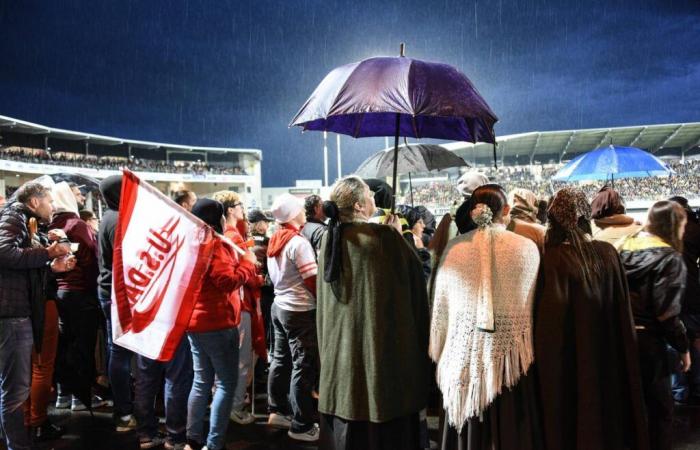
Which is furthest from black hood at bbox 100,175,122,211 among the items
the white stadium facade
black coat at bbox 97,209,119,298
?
the white stadium facade

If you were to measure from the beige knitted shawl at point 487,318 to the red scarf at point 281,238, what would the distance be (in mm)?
1493

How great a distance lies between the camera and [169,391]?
129 inches

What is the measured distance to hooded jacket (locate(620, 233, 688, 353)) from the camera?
2.56 m

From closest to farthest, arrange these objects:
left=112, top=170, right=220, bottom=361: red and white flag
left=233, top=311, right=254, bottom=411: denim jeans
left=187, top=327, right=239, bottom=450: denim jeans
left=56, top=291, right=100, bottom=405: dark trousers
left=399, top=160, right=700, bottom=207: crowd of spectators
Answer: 1. left=112, top=170, right=220, bottom=361: red and white flag
2. left=187, top=327, right=239, bottom=450: denim jeans
3. left=233, top=311, right=254, bottom=411: denim jeans
4. left=56, top=291, right=100, bottom=405: dark trousers
5. left=399, top=160, right=700, bottom=207: crowd of spectators

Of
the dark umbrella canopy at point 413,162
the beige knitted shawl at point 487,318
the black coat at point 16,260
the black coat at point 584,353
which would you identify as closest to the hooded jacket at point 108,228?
the black coat at point 16,260

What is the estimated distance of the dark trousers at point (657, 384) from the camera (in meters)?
2.61

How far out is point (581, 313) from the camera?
228 centimetres

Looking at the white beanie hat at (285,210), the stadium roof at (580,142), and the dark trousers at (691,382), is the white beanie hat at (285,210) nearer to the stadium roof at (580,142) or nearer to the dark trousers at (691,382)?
the dark trousers at (691,382)

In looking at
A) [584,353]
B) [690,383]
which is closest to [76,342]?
[584,353]

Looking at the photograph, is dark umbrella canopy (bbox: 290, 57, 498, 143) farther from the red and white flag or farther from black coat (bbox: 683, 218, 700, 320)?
black coat (bbox: 683, 218, 700, 320)

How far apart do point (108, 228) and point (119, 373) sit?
1123mm

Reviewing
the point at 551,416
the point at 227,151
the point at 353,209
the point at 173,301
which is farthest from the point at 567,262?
the point at 227,151

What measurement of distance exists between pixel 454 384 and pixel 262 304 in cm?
283

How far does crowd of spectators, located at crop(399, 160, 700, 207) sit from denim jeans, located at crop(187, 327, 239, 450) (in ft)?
64.2
